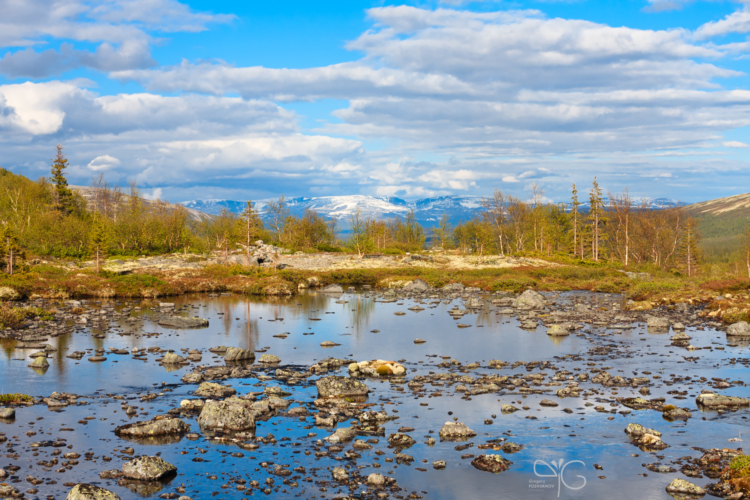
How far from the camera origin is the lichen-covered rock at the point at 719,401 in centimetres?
1695

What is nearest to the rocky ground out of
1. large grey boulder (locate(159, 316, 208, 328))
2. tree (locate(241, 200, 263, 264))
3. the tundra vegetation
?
large grey boulder (locate(159, 316, 208, 328))

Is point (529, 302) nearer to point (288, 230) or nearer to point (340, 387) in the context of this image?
point (340, 387)

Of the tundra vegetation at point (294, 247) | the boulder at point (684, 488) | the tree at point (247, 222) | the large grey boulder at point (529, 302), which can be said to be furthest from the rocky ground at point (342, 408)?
the tree at point (247, 222)

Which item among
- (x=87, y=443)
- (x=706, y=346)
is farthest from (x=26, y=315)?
(x=706, y=346)

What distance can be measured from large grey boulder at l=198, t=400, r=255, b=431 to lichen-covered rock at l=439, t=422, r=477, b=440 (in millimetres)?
5486

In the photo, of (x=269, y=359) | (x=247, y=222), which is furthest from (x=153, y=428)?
(x=247, y=222)

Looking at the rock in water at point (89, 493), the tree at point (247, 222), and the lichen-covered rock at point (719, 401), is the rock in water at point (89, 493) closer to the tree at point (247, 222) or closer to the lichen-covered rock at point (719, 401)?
the lichen-covered rock at point (719, 401)

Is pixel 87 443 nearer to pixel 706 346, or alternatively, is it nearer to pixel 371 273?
pixel 706 346

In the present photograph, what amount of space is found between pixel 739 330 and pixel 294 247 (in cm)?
7810

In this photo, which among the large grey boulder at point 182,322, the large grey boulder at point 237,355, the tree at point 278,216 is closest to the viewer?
the large grey boulder at point 237,355

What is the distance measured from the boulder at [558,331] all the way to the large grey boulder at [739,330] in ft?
29.7

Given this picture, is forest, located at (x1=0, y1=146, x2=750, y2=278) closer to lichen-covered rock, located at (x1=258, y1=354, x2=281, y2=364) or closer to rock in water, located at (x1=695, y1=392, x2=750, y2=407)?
lichen-covered rock, located at (x1=258, y1=354, x2=281, y2=364)

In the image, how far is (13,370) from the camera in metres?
21.2

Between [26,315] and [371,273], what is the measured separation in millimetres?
37671
